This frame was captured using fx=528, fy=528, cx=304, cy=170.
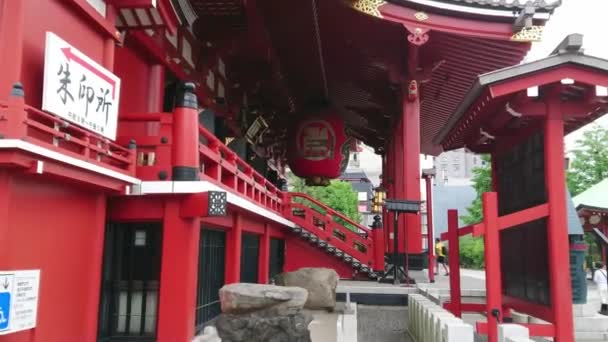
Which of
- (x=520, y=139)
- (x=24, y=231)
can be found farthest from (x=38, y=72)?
(x=520, y=139)

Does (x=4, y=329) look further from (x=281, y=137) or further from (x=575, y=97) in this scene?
(x=281, y=137)

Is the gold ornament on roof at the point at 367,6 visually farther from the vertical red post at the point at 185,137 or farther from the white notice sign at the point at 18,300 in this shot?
the white notice sign at the point at 18,300

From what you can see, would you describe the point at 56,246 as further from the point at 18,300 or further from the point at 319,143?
the point at 319,143

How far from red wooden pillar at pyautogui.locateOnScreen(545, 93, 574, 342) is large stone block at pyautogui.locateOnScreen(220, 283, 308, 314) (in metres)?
3.06

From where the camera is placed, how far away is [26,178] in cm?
499

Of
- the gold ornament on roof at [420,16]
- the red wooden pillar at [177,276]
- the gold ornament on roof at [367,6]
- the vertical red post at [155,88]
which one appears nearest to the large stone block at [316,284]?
the red wooden pillar at [177,276]

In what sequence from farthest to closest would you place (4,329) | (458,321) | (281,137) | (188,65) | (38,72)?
1. (281,137)
2. (188,65)
3. (458,321)
4. (38,72)
5. (4,329)

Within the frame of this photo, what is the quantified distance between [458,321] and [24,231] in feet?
15.4

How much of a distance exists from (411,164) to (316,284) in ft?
13.7

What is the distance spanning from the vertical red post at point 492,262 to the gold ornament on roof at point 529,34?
6.36 metres

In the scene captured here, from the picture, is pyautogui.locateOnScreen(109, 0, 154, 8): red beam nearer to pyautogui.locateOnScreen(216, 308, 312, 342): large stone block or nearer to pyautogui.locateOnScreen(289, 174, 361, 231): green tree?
pyautogui.locateOnScreen(216, 308, 312, 342): large stone block

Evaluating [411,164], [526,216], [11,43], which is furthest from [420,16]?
[11,43]

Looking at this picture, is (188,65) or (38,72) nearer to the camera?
(38,72)

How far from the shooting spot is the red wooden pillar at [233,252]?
31.1 ft
